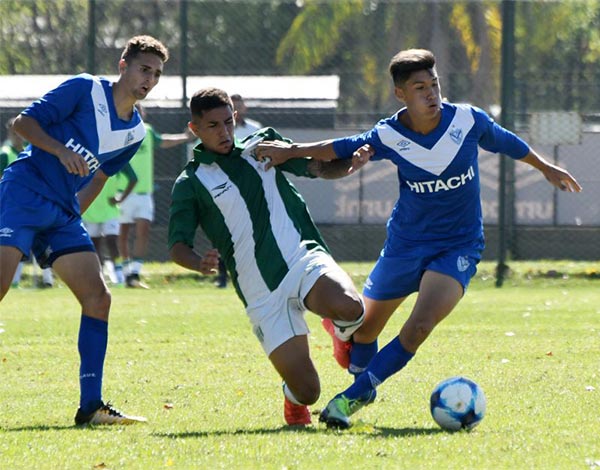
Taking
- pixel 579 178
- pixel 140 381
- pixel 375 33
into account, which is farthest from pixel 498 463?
pixel 375 33

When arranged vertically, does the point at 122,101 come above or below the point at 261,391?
above

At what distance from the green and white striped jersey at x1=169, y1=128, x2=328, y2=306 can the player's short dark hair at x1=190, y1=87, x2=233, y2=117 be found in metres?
0.25

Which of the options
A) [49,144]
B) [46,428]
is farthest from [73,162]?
[46,428]

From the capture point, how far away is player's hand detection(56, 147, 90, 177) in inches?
262

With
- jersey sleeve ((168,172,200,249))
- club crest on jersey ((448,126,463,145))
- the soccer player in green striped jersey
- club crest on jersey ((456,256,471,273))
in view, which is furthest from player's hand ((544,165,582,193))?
jersey sleeve ((168,172,200,249))

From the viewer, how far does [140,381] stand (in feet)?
27.7

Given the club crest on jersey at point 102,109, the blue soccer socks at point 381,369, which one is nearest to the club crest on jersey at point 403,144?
the blue soccer socks at point 381,369

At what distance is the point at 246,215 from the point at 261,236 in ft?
0.47

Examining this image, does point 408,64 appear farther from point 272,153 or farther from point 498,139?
point 272,153

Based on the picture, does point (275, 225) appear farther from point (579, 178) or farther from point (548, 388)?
point (579, 178)

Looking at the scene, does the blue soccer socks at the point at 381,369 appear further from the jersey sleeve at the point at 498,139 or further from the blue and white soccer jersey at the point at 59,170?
the blue and white soccer jersey at the point at 59,170

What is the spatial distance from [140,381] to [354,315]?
2202mm

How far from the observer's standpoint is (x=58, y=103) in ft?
22.8

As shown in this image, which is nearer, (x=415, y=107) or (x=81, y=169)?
(x=81, y=169)
